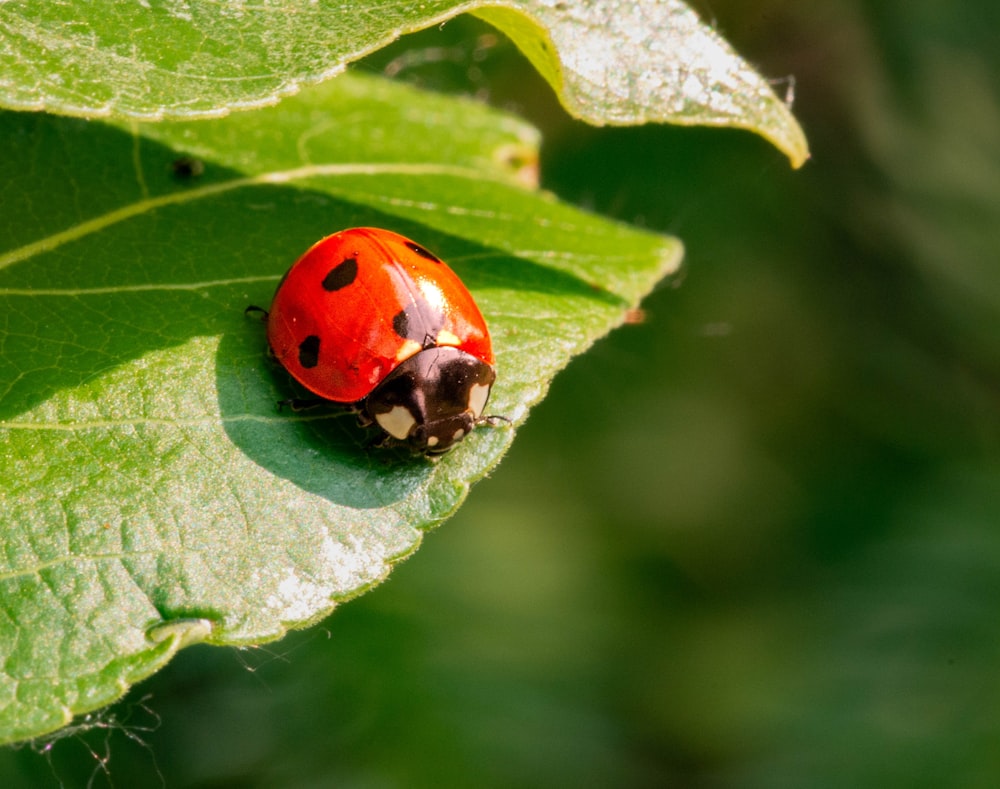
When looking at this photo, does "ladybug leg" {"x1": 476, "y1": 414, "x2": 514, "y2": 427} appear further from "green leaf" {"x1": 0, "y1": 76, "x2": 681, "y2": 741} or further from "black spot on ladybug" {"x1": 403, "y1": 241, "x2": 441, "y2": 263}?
"black spot on ladybug" {"x1": 403, "y1": 241, "x2": 441, "y2": 263}

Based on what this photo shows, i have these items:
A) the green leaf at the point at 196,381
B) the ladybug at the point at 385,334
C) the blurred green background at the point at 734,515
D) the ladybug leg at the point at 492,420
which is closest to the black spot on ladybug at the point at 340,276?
the ladybug at the point at 385,334

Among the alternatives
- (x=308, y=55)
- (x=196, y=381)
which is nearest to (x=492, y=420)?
(x=196, y=381)

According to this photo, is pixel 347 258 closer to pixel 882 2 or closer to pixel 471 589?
pixel 471 589

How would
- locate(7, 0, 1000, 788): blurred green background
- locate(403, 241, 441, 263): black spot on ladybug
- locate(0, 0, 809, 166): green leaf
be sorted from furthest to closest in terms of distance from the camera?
locate(7, 0, 1000, 788): blurred green background → locate(403, 241, 441, 263): black spot on ladybug → locate(0, 0, 809, 166): green leaf

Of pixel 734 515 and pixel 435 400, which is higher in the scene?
pixel 435 400

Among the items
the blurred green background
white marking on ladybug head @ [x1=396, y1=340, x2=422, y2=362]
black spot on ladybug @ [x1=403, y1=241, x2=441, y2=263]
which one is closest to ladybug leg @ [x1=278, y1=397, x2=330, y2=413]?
white marking on ladybug head @ [x1=396, y1=340, x2=422, y2=362]

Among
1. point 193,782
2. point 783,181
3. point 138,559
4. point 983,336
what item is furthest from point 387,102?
point 983,336

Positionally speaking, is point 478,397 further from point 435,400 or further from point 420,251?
point 420,251
